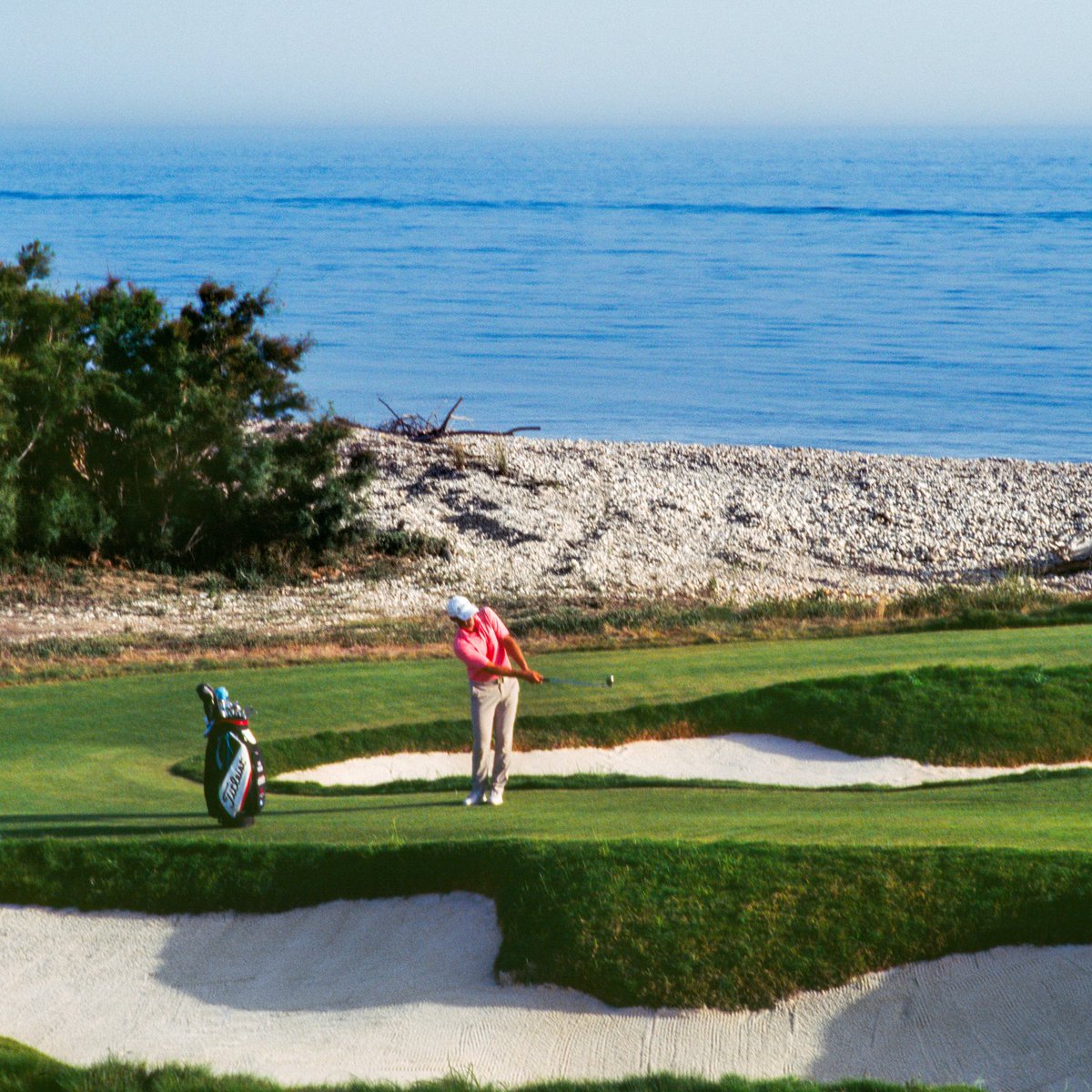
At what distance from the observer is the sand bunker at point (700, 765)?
50.5 feet

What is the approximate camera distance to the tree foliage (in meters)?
32.9

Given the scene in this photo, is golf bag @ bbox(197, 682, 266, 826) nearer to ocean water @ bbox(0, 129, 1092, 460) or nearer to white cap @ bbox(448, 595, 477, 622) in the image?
white cap @ bbox(448, 595, 477, 622)

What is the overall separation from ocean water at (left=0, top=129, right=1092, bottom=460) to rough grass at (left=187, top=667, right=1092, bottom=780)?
1248 inches

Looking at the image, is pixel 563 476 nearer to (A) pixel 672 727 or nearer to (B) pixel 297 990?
(A) pixel 672 727

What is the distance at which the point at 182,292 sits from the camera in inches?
3868

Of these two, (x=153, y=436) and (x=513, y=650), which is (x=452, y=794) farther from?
(x=153, y=436)

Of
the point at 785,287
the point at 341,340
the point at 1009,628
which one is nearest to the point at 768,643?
the point at 1009,628

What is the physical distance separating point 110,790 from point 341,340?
75670mm

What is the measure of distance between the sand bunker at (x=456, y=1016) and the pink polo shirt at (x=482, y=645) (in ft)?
8.45

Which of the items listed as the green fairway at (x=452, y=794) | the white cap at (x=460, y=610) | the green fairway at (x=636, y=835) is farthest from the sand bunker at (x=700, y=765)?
the white cap at (x=460, y=610)

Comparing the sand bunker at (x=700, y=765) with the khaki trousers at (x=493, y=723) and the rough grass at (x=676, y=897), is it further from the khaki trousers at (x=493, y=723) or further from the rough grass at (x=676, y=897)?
the rough grass at (x=676, y=897)

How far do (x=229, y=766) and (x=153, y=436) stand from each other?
22951mm

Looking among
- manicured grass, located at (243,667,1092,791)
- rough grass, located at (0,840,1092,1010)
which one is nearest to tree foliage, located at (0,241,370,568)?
manicured grass, located at (243,667,1092,791)

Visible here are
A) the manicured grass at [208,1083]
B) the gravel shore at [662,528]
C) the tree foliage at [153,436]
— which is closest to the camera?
the manicured grass at [208,1083]
